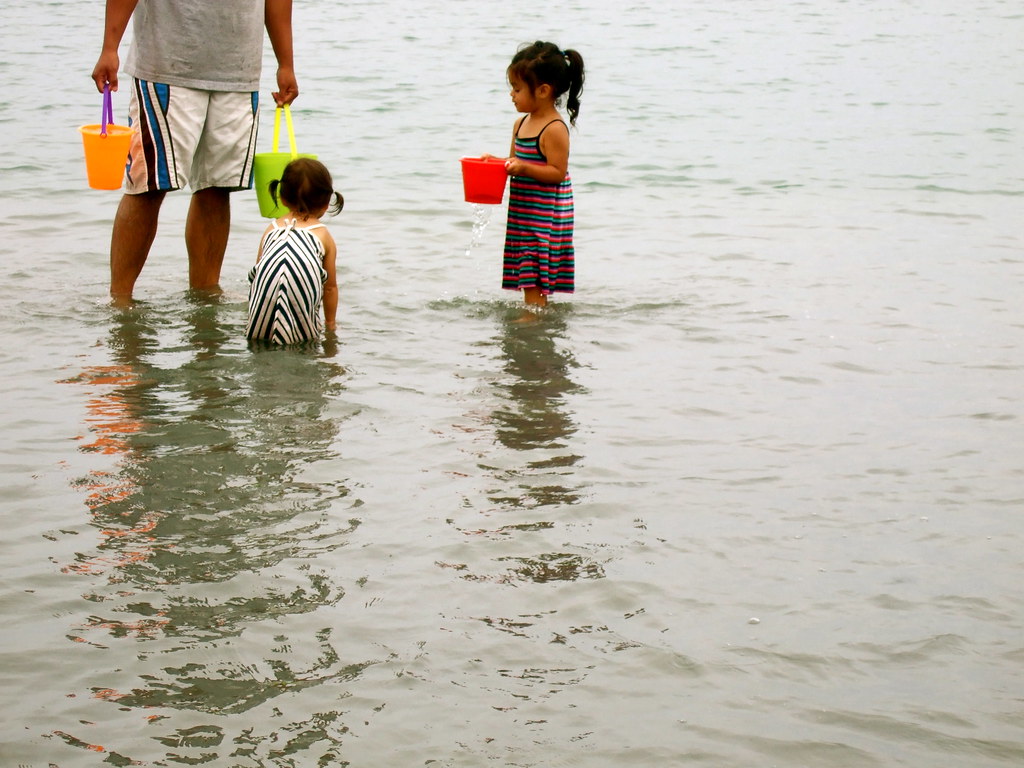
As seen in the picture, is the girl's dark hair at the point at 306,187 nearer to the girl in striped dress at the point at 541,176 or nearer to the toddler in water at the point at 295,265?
the toddler in water at the point at 295,265

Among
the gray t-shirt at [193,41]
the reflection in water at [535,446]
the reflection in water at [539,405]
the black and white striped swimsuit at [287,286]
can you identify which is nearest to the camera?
the reflection in water at [535,446]

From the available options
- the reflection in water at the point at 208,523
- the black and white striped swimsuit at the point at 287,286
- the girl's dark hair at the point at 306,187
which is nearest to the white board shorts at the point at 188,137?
the girl's dark hair at the point at 306,187

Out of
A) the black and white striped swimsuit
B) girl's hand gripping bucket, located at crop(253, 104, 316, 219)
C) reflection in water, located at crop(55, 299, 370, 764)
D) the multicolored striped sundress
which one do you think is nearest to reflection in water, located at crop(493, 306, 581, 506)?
the multicolored striped sundress

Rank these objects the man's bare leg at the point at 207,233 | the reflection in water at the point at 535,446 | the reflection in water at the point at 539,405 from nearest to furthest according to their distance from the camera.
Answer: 1. the reflection in water at the point at 535,446
2. the reflection in water at the point at 539,405
3. the man's bare leg at the point at 207,233

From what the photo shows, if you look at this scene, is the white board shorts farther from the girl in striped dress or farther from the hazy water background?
the girl in striped dress

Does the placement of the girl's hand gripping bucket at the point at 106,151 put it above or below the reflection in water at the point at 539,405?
above

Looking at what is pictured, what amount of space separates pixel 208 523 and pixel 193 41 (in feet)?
8.82

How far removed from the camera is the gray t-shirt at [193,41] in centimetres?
547

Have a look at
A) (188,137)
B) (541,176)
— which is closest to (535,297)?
(541,176)

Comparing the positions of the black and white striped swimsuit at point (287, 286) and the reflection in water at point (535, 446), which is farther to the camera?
the black and white striped swimsuit at point (287, 286)

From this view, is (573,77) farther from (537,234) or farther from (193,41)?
(193,41)

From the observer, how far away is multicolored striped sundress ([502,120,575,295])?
19.8 ft

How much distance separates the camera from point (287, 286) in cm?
522

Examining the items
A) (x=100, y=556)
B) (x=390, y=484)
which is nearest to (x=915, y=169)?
(x=390, y=484)
